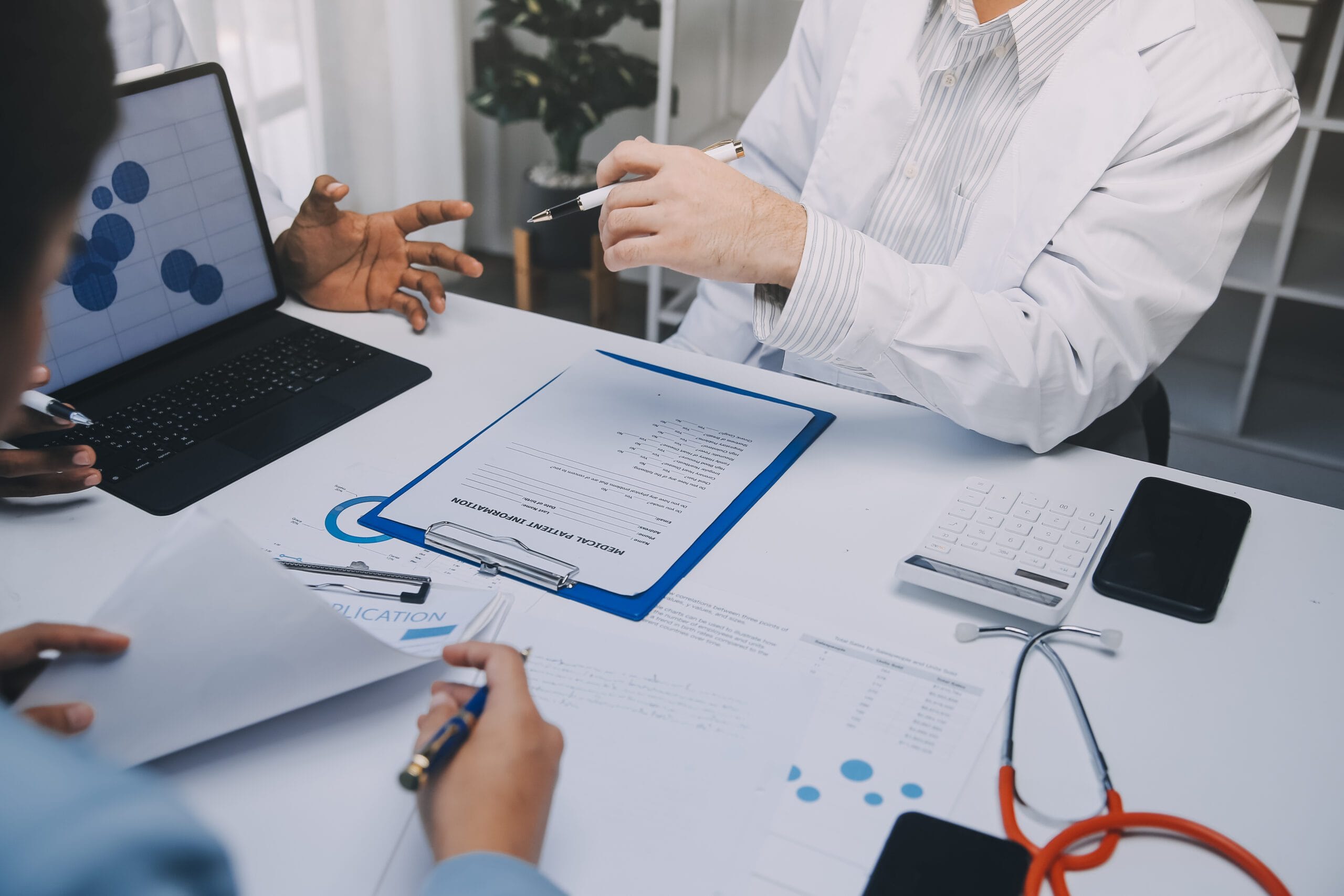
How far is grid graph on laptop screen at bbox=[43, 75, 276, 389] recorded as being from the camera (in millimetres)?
994

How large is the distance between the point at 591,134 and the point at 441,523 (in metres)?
2.37

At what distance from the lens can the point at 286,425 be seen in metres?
1.00

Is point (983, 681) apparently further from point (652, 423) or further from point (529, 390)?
point (529, 390)

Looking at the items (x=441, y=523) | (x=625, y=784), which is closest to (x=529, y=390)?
(x=441, y=523)

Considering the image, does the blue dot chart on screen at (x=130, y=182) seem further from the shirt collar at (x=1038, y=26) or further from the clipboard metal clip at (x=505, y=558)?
the shirt collar at (x=1038, y=26)

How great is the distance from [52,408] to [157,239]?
256 millimetres

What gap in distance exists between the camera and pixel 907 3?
125cm

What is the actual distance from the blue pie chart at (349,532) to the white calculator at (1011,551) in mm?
424

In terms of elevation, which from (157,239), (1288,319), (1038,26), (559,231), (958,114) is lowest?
(1288,319)

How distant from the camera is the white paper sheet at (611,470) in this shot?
0.86 meters

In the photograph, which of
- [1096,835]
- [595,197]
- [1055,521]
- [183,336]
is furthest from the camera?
[183,336]

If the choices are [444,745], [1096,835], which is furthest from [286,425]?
[1096,835]

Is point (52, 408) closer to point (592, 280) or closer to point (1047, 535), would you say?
point (1047, 535)

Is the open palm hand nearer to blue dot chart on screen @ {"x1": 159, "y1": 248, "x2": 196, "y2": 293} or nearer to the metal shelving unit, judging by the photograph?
blue dot chart on screen @ {"x1": 159, "y1": 248, "x2": 196, "y2": 293}
